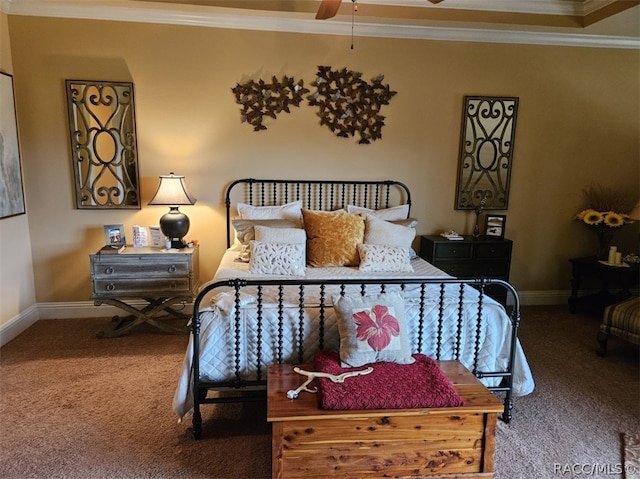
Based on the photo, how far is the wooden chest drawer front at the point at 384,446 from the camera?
5.93 ft

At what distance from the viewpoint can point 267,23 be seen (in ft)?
11.8

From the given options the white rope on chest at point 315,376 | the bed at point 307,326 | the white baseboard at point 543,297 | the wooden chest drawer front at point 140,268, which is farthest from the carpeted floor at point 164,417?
the white baseboard at point 543,297

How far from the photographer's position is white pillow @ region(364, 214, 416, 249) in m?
3.39

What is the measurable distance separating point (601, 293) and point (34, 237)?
5.39m

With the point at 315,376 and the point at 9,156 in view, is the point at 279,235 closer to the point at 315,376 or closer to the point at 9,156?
the point at 315,376

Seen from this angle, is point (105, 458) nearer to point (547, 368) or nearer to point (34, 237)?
point (34, 237)

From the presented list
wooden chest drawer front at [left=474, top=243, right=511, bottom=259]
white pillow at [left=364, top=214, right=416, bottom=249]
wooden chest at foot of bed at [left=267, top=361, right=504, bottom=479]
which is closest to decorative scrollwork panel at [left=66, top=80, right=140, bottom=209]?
white pillow at [left=364, top=214, right=416, bottom=249]

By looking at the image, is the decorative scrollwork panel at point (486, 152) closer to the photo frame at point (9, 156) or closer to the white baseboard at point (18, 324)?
the photo frame at point (9, 156)

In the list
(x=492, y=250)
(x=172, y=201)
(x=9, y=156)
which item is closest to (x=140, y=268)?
(x=172, y=201)

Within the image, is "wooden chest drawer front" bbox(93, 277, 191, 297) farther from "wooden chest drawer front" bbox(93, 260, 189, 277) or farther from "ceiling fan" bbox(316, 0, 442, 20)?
"ceiling fan" bbox(316, 0, 442, 20)

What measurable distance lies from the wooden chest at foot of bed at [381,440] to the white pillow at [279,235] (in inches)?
56.6

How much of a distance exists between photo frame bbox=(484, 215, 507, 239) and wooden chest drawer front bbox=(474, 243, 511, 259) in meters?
0.17

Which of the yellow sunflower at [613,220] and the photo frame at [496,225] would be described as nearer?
the yellow sunflower at [613,220]

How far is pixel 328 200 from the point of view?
156 inches
